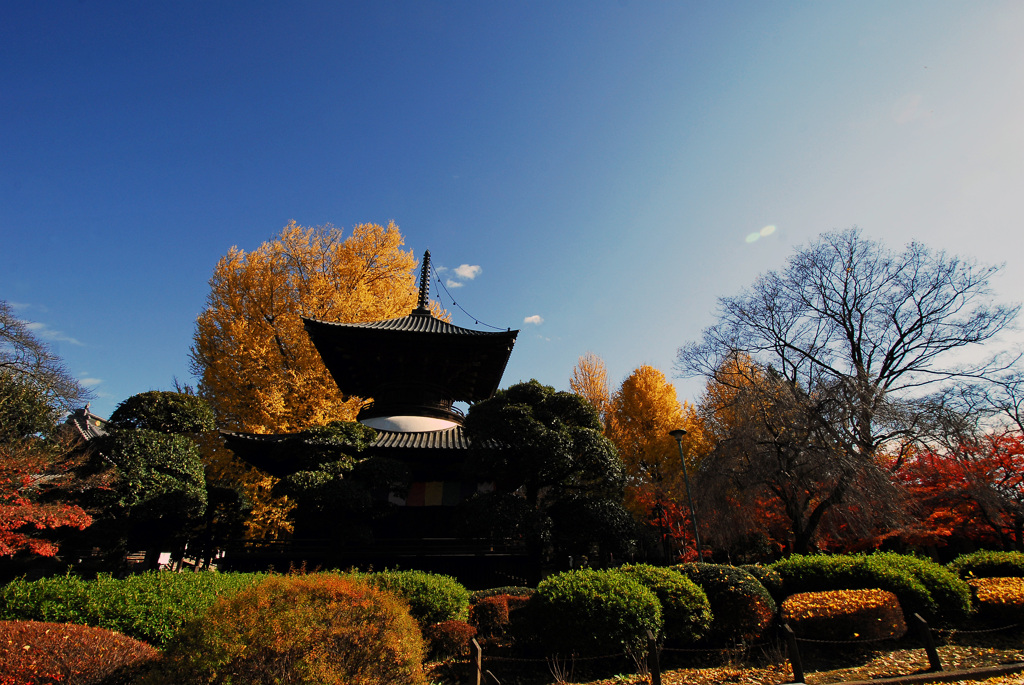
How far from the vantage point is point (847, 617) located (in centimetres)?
612

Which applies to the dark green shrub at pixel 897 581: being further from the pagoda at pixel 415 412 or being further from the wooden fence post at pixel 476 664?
the pagoda at pixel 415 412

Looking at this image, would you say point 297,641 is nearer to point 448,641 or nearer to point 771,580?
point 448,641

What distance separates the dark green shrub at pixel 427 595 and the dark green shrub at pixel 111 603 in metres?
2.27

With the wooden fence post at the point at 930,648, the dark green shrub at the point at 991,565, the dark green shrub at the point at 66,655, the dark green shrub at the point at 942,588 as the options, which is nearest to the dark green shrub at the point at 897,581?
the dark green shrub at the point at 942,588

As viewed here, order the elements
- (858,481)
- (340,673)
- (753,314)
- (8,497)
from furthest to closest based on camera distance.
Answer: (753,314)
(858,481)
(8,497)
(340,673)

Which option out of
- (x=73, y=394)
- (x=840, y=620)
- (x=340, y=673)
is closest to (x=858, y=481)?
(x=840, y=620)

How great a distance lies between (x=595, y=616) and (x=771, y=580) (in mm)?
3815

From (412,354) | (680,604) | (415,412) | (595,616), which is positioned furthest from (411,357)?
(680,604)

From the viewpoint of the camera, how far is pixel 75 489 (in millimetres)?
10016

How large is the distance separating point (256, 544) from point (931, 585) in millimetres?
14073

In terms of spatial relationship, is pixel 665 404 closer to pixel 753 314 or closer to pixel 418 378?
pixel 753 314

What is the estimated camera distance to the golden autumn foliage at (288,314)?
1472 centimetres

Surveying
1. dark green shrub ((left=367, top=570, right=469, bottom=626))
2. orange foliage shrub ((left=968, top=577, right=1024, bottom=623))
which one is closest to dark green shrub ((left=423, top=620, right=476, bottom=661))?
dark green shrub ((left=367, top=570, right=469, bottom=626))

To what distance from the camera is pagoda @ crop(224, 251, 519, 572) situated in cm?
1120
